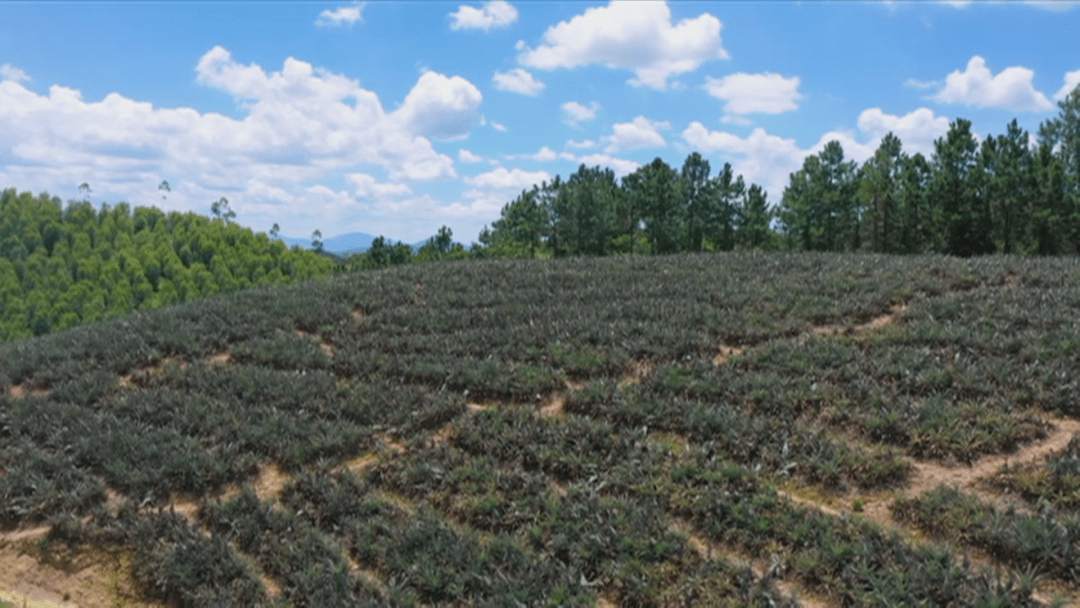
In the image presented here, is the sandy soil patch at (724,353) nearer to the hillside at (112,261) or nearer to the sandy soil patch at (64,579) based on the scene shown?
the sandy soil patch at (64,579)

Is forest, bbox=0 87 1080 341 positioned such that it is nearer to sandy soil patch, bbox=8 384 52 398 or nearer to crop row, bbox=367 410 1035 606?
sandy soil patch, bbox=8 384 52 398

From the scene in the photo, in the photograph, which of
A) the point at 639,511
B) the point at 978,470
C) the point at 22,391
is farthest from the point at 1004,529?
the point at 22,391

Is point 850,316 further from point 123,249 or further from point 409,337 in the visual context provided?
point 123,249

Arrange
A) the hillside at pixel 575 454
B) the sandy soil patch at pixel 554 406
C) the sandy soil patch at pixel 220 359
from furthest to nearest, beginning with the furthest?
1. the sandy soil patch at pixel 220 359
2. the sandy soil patch at pixel 554 406
3. the hillside at pixel 575 454

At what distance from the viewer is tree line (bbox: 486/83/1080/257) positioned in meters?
39.2

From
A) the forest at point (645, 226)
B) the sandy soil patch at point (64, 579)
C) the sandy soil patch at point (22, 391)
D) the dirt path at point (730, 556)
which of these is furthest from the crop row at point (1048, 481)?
the forest at point (645, 226)

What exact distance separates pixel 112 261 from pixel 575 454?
75.8 ft

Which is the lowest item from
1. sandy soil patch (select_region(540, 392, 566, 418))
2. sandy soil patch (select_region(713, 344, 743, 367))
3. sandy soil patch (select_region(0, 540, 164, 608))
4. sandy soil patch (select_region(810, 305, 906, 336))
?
sandy soil patch (select_region(0, 540, 164, 608))

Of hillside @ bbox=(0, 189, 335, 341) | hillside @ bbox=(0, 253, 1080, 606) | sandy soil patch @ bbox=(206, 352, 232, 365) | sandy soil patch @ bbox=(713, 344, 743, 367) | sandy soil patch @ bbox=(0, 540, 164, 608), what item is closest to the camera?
hillside @ bbox=(0, 253, 1080, 606)

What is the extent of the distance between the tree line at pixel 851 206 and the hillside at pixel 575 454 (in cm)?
3176

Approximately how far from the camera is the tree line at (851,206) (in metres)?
39.2

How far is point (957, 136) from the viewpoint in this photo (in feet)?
130

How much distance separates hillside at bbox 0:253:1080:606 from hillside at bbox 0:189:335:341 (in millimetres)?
13165

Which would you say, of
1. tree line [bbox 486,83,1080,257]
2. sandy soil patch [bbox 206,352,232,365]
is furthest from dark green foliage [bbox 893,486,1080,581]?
tree line [bbox 486,83,1080,257]
